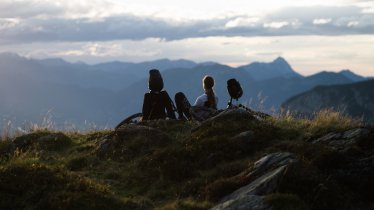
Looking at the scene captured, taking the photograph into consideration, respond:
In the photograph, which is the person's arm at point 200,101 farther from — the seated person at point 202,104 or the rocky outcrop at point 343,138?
the rocky outcrop at point 343,138

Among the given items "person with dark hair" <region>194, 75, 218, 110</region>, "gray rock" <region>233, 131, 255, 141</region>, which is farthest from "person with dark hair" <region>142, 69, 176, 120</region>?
"gray rock" <region>233, 131, 255, 141</region>

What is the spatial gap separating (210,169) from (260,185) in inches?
122

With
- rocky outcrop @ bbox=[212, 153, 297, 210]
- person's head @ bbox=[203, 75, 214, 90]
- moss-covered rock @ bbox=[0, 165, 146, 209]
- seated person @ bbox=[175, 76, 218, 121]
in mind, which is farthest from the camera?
person's head @ bbox=[203, 75, 214, 90]

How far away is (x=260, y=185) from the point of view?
29.7ft

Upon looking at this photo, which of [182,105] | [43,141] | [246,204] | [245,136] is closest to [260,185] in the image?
[246,204]

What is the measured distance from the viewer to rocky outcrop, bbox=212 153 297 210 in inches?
331

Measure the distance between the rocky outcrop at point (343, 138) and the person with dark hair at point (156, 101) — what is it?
739 cm

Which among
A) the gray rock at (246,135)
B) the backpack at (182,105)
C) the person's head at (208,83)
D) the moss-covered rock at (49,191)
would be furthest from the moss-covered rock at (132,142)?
the person's head at (208,83)

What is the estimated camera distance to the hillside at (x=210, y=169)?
9.09m

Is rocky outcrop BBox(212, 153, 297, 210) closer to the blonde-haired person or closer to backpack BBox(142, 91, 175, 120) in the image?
the blonde-haired person

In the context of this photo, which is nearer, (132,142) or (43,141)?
(132,142)

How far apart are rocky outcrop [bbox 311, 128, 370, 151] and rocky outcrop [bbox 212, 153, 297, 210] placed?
1717mm

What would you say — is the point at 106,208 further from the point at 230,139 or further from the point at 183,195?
the point at 230,139

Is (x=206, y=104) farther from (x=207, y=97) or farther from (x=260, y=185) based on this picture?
(x=260, y=185)
